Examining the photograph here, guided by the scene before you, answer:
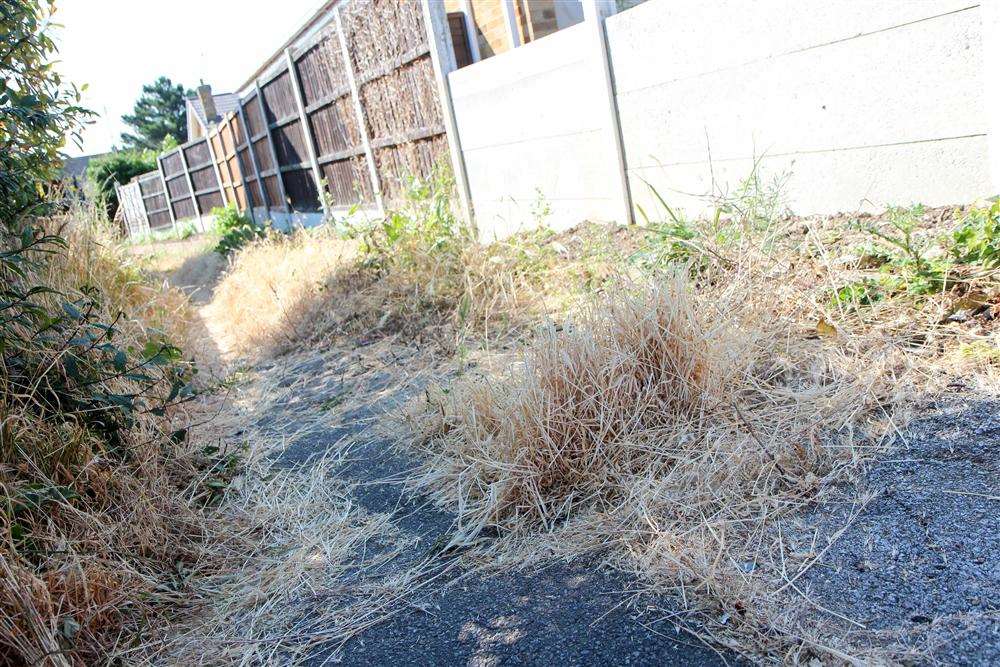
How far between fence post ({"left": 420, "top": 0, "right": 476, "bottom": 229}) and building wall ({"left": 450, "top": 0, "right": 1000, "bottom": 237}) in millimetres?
697

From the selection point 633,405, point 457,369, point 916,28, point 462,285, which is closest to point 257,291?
point 462,285

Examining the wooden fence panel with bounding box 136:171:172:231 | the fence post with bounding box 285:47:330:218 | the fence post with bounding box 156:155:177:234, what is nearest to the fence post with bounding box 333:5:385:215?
the fence post with bounding box 285:47:330:218

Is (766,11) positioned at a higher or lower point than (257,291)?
higher

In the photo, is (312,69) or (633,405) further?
(312,69)

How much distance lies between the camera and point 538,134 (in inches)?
242

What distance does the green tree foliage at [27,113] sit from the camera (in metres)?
3.41

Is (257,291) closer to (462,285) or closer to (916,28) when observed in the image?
(462,285)

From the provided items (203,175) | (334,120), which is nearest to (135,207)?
(203,175)

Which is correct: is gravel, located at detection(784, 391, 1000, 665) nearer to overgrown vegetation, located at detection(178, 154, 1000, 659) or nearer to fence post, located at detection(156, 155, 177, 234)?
overgrown vegetation, located at detection(178, 154, 1000, 659)

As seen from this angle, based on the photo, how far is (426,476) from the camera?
124 inches

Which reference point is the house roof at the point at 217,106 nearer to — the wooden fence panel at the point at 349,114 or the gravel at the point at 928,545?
the wooden fence panel at the point at 349,114

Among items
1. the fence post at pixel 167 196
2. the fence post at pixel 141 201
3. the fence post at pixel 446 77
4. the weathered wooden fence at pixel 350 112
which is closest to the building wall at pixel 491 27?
the weathered wooden fence at pixel 350 112

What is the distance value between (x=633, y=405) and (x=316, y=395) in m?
2.41

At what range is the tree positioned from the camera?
67.6m
